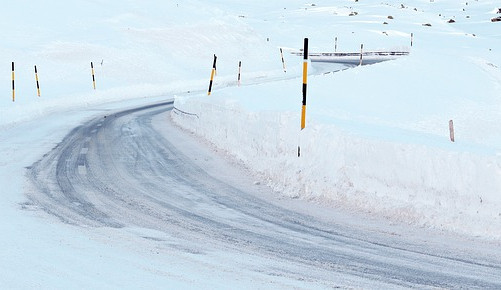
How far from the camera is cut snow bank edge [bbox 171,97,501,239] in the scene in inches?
282

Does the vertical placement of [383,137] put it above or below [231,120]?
above

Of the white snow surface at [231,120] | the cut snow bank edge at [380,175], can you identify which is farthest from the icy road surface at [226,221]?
the cut snow bank edge at [380,175]

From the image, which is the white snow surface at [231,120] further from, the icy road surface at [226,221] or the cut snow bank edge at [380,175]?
the icy road surface at [226,221]

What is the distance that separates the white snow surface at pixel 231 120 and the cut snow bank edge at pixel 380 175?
2 cm

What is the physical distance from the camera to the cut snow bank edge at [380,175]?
716cm

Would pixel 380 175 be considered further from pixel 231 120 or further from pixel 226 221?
pixel 231 120

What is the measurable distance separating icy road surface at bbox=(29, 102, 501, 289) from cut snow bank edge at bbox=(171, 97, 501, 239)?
52 cm

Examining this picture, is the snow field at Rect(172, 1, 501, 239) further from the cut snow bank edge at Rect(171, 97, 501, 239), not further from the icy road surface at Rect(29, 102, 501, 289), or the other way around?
the icy road surface at Rect(29, 102, 501, 289)

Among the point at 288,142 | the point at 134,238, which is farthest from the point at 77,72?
the point at 134,238

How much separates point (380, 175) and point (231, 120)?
493cm

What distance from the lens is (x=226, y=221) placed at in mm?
7496

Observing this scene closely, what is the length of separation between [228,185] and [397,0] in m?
95.3

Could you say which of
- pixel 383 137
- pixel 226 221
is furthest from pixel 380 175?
pixel 226 221

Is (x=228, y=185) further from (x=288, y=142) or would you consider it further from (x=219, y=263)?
(x=219, y=263)
